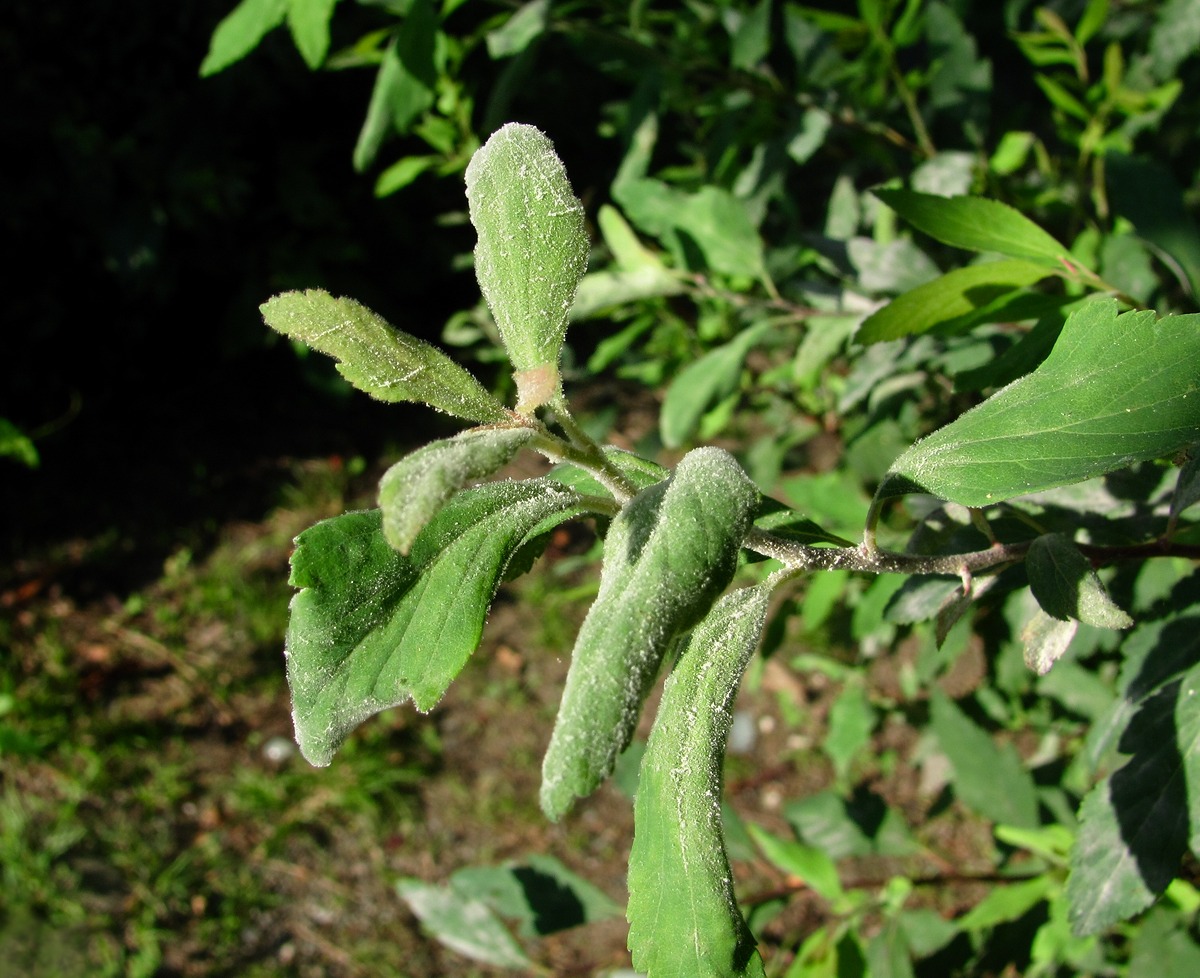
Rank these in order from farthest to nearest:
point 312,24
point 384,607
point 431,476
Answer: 1. point 312,24
2. point 384,607
3. point 431,476

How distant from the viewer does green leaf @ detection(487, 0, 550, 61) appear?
1.91 metres

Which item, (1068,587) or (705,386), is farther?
(705,386)

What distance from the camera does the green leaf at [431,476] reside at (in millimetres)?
705

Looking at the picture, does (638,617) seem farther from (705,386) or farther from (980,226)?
(705,386)

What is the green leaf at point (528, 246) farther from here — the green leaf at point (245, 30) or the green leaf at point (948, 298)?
the green leaf at point (245, 30)

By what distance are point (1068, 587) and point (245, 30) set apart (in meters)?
1.70

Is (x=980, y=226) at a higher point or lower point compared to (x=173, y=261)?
higher

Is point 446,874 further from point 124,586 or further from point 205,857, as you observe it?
point 124,586

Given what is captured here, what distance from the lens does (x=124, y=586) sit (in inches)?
192

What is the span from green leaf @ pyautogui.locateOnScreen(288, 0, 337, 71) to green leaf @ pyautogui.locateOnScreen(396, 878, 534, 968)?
1653 mm

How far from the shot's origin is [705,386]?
6.52ft

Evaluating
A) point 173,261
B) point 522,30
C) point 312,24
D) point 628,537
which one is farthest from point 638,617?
point 173,261

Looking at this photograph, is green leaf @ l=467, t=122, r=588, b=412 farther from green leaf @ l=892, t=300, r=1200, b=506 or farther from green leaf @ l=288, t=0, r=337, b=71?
green leaf @ l=288, t=0, r=337, b=71

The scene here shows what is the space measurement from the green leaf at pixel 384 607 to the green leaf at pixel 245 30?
1.28 m
